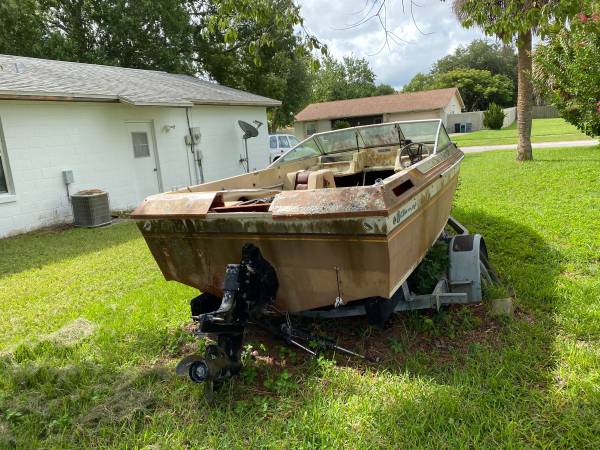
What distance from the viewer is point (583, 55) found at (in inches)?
437

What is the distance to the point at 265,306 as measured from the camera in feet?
10.9

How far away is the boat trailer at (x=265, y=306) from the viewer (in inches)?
114

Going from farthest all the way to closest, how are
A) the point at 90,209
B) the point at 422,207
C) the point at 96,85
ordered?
the point at 96,85 → the point at 90,209 → the point at 422,207

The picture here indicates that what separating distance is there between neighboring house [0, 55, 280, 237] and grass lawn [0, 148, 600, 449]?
4.64m

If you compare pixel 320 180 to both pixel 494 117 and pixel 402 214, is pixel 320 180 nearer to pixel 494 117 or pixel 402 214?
pixel 402 214

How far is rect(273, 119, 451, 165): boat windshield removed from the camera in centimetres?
604

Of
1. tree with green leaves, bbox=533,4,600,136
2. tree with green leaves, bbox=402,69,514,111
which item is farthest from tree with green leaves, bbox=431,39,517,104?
tree with green leaves, bbox=533,4,600,136

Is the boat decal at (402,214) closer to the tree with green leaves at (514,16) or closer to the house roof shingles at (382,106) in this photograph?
the tree with green leaves at (514,16)

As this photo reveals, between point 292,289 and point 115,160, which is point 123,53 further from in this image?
point 292,289

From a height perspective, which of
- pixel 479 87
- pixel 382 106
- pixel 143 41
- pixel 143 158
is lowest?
pixel 143 158

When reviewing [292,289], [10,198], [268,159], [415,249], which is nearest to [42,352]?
[292,289]

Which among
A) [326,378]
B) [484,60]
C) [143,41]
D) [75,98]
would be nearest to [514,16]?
[326,378]

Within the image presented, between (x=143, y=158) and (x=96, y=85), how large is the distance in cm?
202

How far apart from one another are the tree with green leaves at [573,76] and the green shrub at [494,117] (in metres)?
23.5
